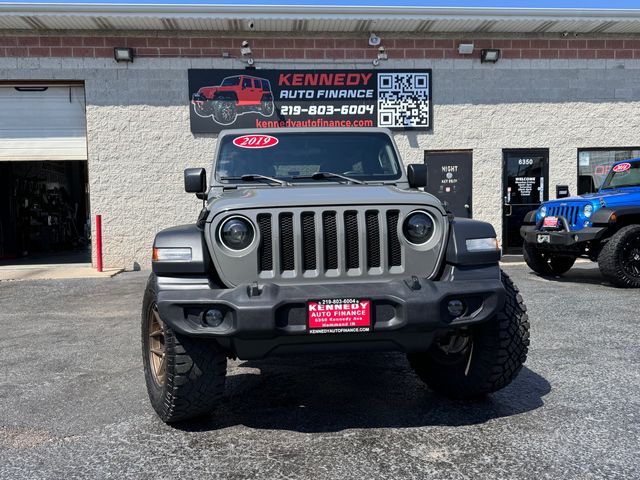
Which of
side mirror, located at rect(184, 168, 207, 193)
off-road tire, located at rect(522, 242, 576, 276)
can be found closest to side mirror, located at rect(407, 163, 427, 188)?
side mirror, located at rect(184, 168, 207, 193)

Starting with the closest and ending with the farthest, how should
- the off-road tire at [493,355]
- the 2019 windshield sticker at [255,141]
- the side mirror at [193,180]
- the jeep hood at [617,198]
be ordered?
the off-road tire at [493,355] < the side mirror at [193,180] < the 2019 windshield sticker at [255,141] < the jeep hood at [617,198]

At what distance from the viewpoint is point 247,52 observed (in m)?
11.5

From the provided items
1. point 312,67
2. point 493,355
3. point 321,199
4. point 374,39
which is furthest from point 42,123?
point 493,355

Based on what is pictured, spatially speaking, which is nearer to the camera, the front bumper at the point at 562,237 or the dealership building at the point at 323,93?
the front bumper at the point at 562,237

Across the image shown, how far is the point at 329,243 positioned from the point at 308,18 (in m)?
9.06

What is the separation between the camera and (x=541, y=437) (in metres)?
2.95

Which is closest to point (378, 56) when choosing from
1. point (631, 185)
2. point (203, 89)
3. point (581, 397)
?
point (203, 89)

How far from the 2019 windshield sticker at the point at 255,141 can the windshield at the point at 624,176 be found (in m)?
6.57

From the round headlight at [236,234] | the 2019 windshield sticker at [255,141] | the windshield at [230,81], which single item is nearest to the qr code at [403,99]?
the windshield at [230,81]

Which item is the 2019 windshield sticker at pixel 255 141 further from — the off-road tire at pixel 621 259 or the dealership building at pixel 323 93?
the dealership building at pixel 323 93

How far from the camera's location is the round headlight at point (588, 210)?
8.06m

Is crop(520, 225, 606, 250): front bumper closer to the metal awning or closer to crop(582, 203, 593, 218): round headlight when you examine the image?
crop(582, 203, 593, 218): round headlight

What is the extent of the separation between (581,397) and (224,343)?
227cm

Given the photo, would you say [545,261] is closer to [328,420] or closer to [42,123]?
[328,420]
